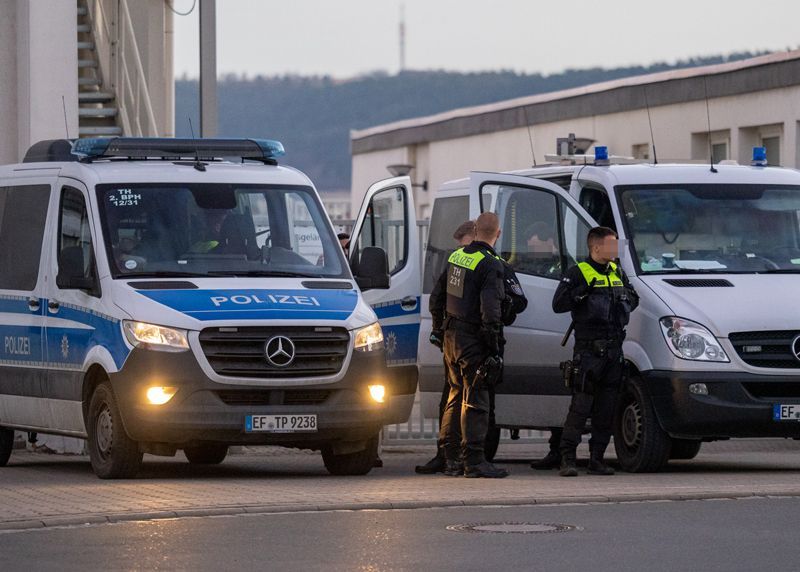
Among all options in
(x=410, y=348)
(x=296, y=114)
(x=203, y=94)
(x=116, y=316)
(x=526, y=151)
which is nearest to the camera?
(x=116, y=316)

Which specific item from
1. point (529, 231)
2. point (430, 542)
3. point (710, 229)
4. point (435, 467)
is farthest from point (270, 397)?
point (710, 229)

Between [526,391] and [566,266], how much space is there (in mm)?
1008

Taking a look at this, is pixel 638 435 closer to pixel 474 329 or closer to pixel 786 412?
pixel 786 412

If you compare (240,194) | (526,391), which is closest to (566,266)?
(526,391)

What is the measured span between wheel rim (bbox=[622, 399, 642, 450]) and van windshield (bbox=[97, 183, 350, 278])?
2.36 metres

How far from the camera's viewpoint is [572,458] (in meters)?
14.6

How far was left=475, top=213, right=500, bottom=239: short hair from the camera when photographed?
45.6ft

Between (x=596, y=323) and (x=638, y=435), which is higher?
(x=596, y=323)

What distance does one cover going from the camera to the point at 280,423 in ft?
44.6

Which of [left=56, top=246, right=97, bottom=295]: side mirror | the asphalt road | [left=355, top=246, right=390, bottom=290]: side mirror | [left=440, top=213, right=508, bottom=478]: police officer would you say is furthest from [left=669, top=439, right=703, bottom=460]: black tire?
[left=56, top=246, right=97, bottom=295]: side mirror

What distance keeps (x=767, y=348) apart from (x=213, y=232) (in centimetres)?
409

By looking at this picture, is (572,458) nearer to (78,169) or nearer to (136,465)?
(136,465)

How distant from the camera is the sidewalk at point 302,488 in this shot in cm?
1169

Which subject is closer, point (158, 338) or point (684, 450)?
point (158, 338)
